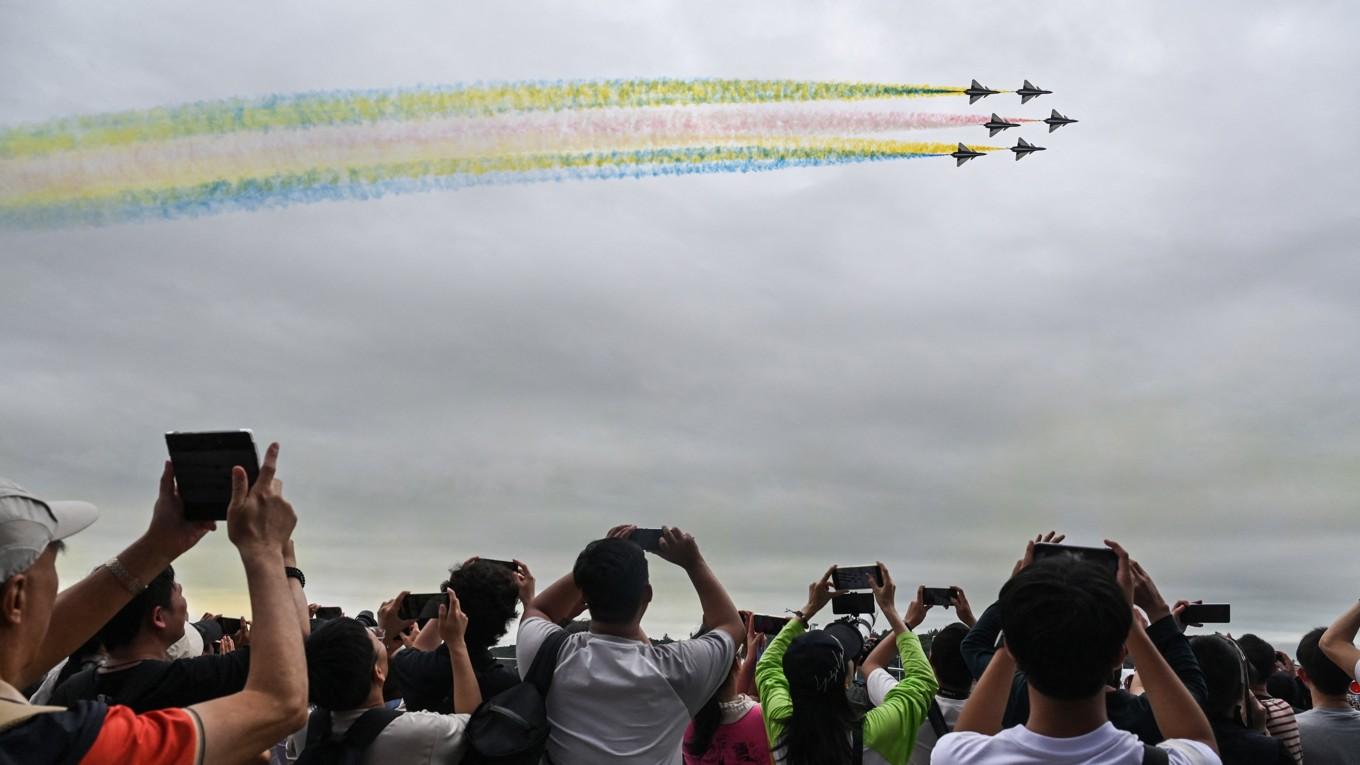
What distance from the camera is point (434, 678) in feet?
21.2

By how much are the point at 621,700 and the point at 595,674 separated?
19 cm

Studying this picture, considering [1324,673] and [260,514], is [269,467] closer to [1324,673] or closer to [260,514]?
[260,514]

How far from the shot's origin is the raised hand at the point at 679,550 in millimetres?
6293

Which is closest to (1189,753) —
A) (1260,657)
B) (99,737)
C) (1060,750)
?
(1060,750)

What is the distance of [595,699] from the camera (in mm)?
5504

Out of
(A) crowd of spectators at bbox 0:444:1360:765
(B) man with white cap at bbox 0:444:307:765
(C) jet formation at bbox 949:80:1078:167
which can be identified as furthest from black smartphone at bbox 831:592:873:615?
(C) jet formation at bbox 949:80:1078:167

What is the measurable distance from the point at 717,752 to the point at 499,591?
1889 millimetres

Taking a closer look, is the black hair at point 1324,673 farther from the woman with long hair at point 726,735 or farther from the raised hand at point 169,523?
the raised hand at point 169,523

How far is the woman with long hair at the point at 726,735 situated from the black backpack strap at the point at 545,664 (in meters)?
1.75

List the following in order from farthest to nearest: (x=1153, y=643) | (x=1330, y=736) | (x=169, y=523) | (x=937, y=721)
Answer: (x=1330, y=736), (x=937, y=721), (x=1153, y=643), (x=169, y=523)

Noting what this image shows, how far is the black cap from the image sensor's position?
6297mm

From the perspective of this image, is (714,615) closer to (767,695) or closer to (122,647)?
(767,695)

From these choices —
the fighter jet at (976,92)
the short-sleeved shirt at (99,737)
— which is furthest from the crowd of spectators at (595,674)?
the fighter jet at (976,92)

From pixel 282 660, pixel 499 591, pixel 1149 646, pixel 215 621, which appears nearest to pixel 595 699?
pixel 499 591
